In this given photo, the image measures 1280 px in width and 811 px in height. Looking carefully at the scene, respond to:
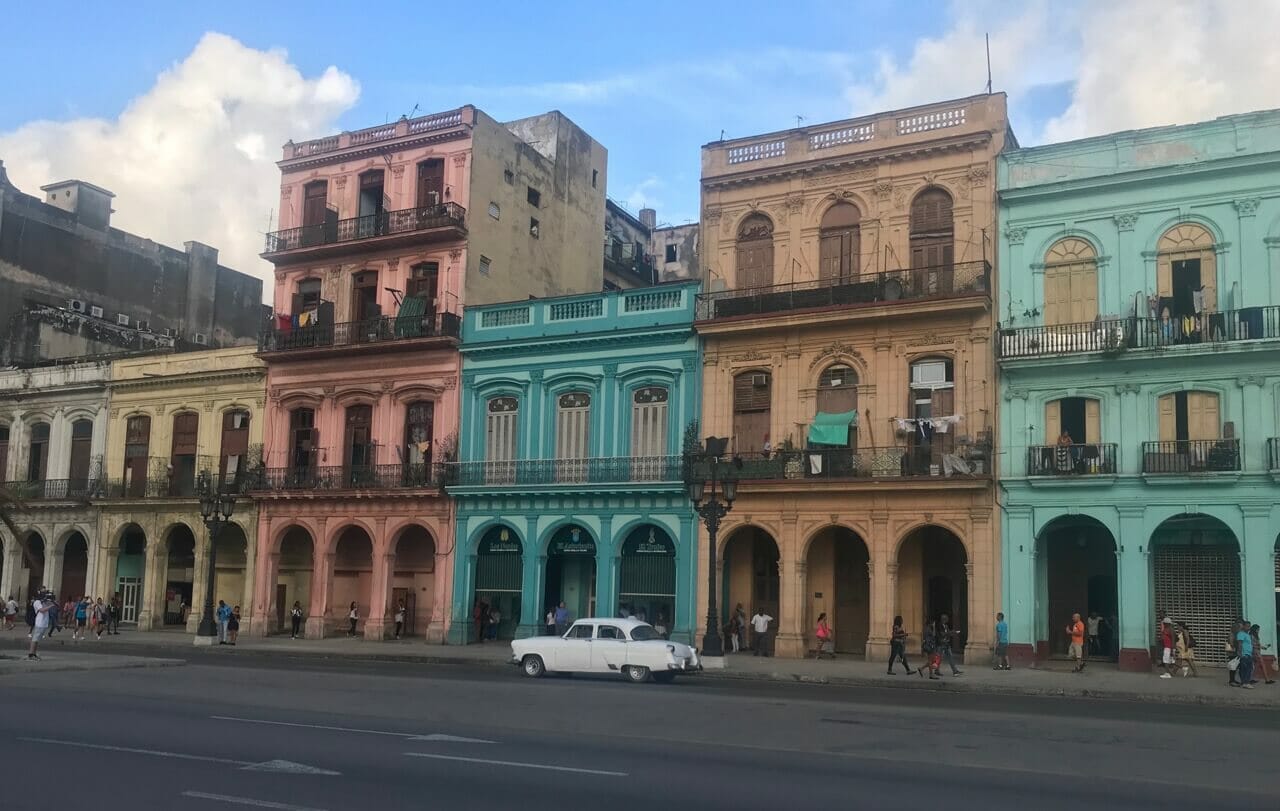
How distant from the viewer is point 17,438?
4819 cm

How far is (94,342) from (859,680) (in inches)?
1570

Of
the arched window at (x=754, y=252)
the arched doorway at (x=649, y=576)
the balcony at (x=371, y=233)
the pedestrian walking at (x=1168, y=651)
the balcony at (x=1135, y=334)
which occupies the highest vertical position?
the balcony at (x=371, y=233)

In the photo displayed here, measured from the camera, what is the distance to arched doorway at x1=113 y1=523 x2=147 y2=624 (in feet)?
149

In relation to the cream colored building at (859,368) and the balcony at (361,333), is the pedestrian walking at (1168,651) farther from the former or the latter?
the balcony at (361,333)

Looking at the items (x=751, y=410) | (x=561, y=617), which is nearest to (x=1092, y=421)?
(x=751, y=410)

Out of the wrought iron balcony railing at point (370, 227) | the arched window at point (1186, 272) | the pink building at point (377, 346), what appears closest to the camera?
the arched window at point (1186, 272)

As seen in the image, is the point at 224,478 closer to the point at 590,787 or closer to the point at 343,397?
the point at 343,397

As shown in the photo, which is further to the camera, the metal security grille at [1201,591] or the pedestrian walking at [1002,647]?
the metal security grille at [1201,591]

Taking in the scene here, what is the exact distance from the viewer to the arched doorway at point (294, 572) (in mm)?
42406

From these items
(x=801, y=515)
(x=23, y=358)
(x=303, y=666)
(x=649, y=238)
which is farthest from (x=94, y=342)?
(x=801, y=515)

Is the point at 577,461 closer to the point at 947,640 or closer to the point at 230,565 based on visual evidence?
the point at 947,640

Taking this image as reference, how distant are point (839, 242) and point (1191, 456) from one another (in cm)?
1083

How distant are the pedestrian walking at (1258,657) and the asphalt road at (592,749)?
6.09 m

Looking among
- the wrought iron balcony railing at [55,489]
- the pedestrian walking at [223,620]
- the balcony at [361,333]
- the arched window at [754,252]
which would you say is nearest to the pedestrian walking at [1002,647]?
the arched window at [754,252]
